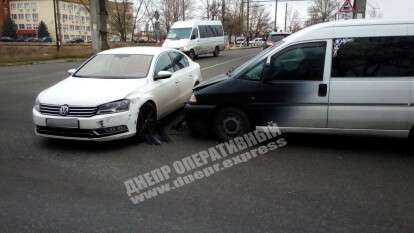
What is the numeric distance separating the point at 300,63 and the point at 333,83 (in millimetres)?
553

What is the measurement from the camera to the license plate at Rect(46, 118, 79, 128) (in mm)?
5789

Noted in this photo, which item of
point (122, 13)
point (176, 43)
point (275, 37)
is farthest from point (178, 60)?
point (122, 13)

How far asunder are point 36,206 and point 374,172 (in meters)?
3.92

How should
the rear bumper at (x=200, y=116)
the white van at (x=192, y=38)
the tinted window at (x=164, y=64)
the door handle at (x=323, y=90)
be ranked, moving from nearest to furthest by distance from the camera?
the door handle at (x=323, y=90) → the rear bumper at (x=200, y=116) → the tinted window at (x=164, y=64) → the white van at (x=192, y=38)

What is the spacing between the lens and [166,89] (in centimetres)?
742

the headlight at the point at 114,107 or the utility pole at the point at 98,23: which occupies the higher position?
the utility pole at the point at 98,23

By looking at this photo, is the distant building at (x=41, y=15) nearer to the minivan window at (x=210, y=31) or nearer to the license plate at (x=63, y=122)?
the minivan window at (x=210, y=31)

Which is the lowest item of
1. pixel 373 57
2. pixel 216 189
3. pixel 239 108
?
pixel 216 189

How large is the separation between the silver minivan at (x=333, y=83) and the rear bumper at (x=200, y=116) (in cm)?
15

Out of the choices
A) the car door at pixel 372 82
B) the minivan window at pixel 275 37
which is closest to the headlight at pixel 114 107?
the car door at pixel 372 82

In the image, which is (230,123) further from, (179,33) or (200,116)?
(179,33)

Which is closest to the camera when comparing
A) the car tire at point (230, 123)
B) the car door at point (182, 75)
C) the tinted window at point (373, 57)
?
the tinted window at point (373, 57)

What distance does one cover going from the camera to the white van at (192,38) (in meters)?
25.5

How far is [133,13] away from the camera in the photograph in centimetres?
5147
